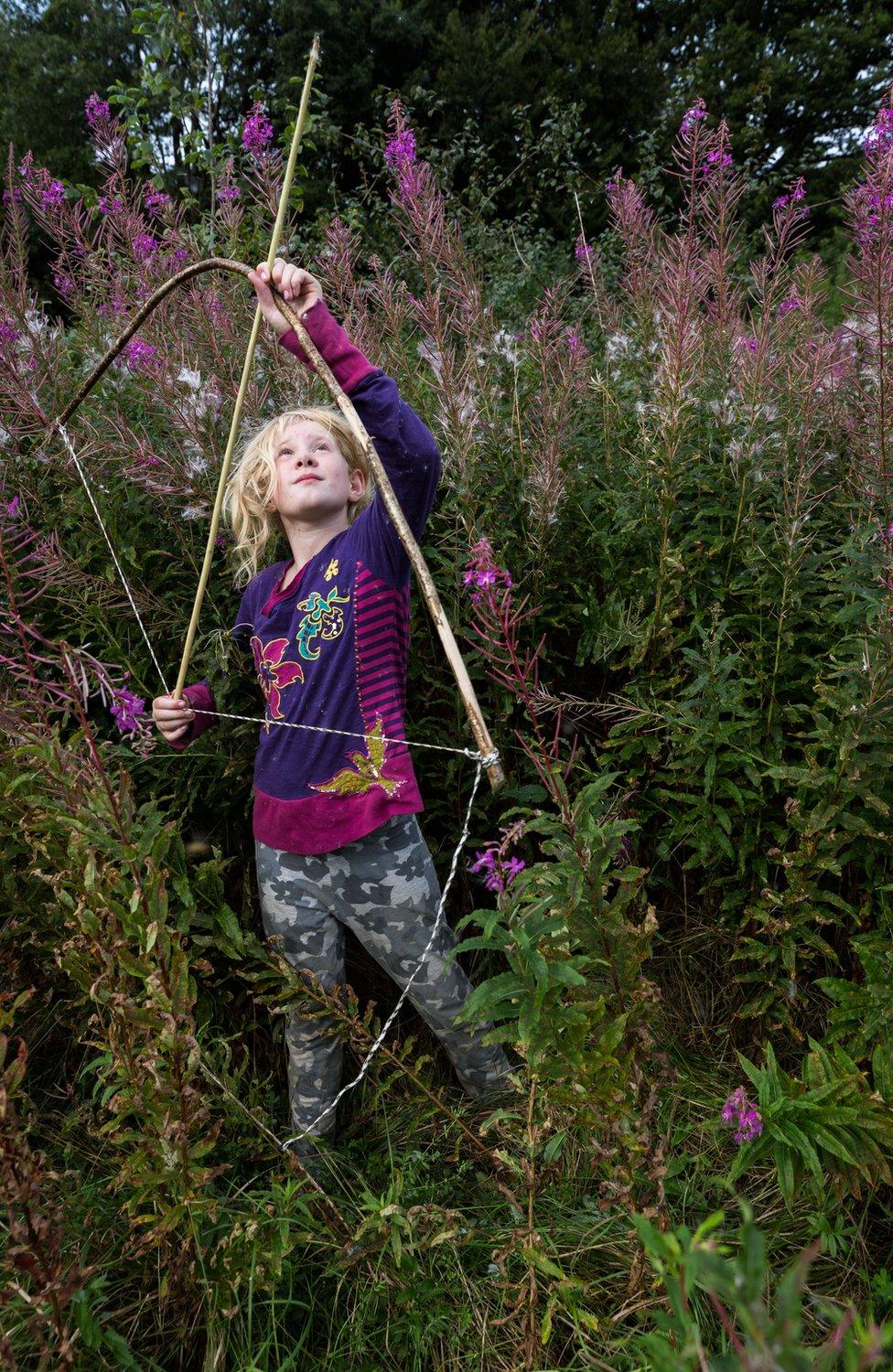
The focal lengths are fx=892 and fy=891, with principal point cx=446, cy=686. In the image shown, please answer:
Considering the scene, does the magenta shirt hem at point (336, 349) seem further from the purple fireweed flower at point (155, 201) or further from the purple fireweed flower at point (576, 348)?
the purple fireweed flower at point (155, 201)

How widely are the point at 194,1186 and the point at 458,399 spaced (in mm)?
1894

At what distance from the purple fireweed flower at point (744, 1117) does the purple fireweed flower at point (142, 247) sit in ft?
10.3

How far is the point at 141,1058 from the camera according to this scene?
165cm

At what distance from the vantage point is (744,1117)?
1.80 meters

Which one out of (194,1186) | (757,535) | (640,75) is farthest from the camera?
(640,75)

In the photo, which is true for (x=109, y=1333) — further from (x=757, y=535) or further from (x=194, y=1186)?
(x=757, y=535)

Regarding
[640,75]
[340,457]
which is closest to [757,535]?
[340,457]

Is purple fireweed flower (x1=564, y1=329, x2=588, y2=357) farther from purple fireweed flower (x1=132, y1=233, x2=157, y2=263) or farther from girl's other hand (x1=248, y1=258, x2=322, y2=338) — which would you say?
purple fireweed flower (x1=132, y1=233, x2=157, y2=263)

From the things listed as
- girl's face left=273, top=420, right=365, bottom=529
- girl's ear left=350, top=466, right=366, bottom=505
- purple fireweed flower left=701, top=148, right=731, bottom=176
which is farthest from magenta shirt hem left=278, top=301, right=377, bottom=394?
purple fireweed flower left=701, top=148, right=731, bottom=176

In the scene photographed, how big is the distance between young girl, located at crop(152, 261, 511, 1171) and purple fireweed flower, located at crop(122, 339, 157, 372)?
0.64m

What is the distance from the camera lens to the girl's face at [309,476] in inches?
93.3

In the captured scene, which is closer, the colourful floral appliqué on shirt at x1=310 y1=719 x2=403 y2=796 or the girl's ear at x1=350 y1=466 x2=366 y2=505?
the colourful floral appliqué on shirt at x1=310 y1=719 x2=403 y2=796

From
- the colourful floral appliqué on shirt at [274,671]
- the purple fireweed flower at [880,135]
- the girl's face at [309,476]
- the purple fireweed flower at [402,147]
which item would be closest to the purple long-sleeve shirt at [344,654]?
the colourful floral appliqué on shirt at [274,671]

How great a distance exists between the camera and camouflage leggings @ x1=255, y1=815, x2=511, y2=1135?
227 cm
